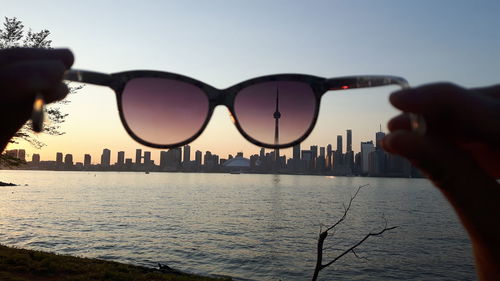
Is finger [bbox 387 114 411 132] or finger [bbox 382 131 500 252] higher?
finger [bbox 387 114 411 132]

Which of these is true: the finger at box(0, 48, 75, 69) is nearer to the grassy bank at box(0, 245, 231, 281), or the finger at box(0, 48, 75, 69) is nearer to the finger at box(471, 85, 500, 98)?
the finger at box(471, 85, 500, 98)

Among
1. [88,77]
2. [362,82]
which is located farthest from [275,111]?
[88,77]

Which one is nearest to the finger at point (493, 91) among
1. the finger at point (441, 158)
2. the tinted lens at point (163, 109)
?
the finger at point (441, 158)

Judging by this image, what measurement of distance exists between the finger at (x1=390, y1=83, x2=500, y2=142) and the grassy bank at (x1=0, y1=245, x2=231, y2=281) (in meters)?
15.1

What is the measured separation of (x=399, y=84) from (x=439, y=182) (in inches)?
17.3

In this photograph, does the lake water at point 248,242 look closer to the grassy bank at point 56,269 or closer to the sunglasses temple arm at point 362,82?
the grassy bank at point 56,269

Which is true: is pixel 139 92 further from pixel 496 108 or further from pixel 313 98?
pixel 496 108

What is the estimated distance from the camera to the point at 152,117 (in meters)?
2.33

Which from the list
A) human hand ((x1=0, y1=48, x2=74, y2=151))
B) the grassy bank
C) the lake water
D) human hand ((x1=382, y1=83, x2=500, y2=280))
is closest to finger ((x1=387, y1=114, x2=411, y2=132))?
human hand ((x1=382, y1=83, x2=500, y2=280))

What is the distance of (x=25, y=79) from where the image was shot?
3.84ft

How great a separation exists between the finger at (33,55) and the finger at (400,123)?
1.29 meters

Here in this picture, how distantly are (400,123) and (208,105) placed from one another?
134 cm

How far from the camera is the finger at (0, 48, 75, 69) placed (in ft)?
4.32

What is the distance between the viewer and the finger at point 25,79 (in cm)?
117
